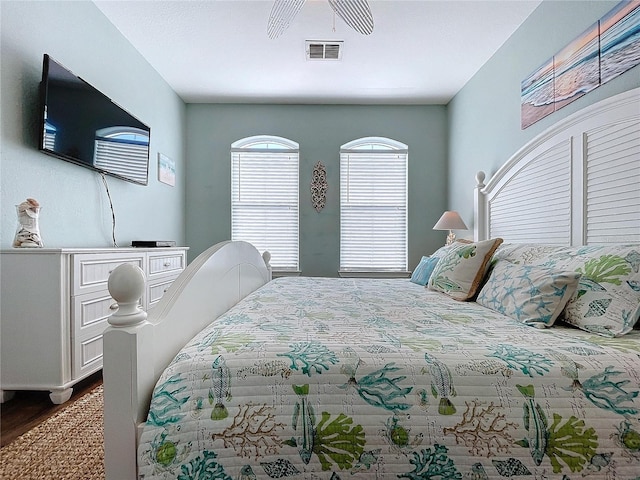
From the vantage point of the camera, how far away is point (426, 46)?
9.91 feet

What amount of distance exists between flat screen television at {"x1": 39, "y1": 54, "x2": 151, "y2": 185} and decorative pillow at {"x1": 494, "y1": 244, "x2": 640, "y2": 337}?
2694mm

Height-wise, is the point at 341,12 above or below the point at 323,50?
below

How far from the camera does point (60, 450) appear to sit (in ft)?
4.71

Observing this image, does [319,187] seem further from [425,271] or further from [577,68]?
[577,68]

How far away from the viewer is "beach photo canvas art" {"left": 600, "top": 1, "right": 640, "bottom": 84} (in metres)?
1.65

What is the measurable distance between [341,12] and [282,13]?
35 centimetres

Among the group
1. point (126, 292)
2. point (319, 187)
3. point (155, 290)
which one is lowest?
point (155, 290)

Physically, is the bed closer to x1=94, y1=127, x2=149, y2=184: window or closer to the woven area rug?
the woven area rug

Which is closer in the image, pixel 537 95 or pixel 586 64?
pixel 586 64

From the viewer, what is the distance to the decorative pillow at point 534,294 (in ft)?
4.04

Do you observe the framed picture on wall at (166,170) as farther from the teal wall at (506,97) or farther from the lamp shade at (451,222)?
the teal wall at (506,97)

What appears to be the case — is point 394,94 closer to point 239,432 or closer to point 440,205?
point 440,205

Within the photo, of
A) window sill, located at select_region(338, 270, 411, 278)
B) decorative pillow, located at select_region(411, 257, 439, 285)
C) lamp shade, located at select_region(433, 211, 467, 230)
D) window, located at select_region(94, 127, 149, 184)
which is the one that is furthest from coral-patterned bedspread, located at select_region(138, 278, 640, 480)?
window sill, located at select_region(338, 270, 411, 278)

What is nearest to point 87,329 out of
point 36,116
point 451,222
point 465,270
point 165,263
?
point 165,263
